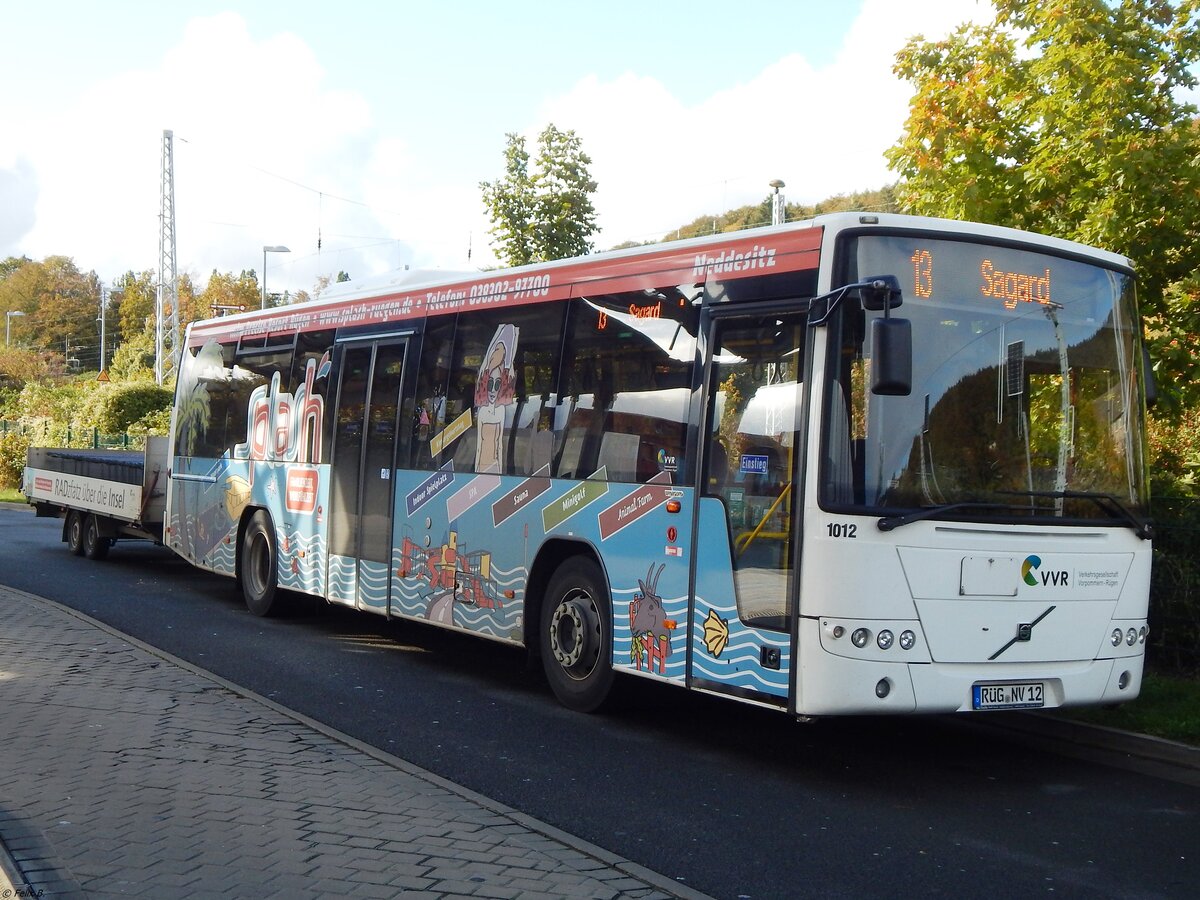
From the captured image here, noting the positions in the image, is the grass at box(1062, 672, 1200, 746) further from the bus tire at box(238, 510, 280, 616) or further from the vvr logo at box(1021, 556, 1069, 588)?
the bus tire at box(238, 510, 280, 616)

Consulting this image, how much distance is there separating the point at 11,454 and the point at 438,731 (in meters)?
34.3

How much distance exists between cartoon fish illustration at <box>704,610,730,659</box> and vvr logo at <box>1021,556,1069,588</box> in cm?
170

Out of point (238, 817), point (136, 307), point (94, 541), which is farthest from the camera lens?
point (136, 307)

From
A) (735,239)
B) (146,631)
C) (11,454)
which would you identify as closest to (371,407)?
(146,631)

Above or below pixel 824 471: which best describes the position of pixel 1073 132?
above

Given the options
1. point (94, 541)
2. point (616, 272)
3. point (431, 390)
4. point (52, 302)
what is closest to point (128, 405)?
point (94, 541)

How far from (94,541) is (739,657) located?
14.7m

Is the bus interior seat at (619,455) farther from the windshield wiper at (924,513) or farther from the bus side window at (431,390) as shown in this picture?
the bus side window at (431,390)

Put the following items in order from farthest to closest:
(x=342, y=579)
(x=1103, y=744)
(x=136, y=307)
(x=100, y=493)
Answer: (x=136, y=307), (x=100, y=493), (x=342, y=579), (x=1103, y=744)

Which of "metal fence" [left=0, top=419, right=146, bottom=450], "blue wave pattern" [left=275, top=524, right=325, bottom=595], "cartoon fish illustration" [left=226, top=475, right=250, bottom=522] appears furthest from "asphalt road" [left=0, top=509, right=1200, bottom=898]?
"metal fence" [left=0, top=419, right=146, bottom=450]

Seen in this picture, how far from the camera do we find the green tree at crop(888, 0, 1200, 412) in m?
11.2

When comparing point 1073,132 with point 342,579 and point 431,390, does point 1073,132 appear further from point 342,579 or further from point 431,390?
point 342,579

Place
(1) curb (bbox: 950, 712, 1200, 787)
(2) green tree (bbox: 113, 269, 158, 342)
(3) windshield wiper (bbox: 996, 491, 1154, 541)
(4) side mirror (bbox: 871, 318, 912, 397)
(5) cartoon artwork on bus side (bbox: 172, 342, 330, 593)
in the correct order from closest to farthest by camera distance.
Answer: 1. (4) side mirror (bbox: 871, 318, 912, 397)
2. (3) windshield wiper (bbox: 996, 491, 1154, 541)
3. (1) curb (bbox: 950, 712, 1200, 787)
4. (5) cartoon artwork on bus side (bbox: 172, 342, 330, 593)
5. (2) green tree (bbox: 113, 269, 158, 342)

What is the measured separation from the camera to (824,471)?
7.18 metres
